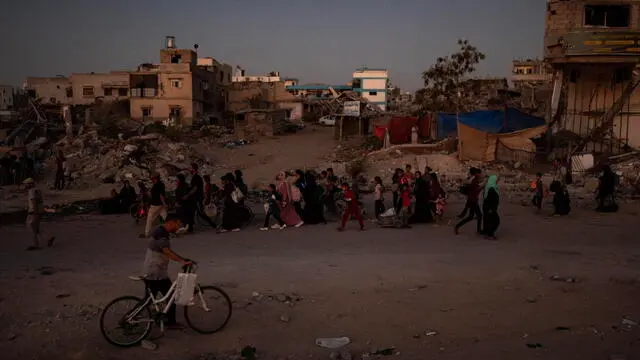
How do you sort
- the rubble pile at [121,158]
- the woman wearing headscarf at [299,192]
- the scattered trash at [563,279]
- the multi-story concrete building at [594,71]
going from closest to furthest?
the scattered trash at [563,279] → the woman wearing headscarf at [299,192] → the multi-story concrete building at [594,71] → the rubble pile at [121,158]

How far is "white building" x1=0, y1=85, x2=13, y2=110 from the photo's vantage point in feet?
188

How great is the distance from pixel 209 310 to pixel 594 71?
24.9 metres

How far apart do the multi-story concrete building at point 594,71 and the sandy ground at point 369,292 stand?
14426 mm

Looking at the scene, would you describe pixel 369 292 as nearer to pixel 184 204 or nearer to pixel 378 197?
pixel 184 204

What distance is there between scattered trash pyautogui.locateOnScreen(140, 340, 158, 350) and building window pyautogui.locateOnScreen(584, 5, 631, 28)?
84.6 feet

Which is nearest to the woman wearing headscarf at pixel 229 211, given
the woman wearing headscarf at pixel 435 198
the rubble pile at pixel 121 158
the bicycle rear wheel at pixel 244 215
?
the bicycle rear wheel at pixel 244 215

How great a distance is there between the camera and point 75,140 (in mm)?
32688

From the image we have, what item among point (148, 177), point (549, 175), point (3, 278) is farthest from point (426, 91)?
point (3, 278)

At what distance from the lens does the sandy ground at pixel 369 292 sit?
6.62 m

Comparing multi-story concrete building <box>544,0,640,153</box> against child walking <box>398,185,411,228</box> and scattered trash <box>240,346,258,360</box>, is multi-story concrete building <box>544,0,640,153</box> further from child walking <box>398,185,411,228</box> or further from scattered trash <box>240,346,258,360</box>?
scattered trash <box>240,346,258,360</box>

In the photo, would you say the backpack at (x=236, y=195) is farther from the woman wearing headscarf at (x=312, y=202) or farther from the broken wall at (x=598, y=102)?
the broken wall at (x=598, y=102)

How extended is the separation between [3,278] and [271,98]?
54481mm

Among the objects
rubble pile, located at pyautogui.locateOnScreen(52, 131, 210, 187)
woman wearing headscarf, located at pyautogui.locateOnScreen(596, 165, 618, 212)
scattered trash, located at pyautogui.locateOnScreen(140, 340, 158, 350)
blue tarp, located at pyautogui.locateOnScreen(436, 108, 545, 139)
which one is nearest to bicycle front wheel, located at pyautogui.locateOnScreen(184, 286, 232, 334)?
→ scattered trash, located at pyautogui.locateOnScreen(140, 340, 158, 350)

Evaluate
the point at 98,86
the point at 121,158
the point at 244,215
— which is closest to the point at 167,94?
the point at 98,86
